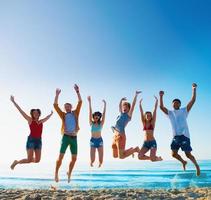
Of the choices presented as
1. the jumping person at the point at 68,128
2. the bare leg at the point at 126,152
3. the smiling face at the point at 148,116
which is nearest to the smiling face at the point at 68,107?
the jumping person at the point at 68,128

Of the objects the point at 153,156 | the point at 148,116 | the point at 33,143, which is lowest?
the point at 153,156

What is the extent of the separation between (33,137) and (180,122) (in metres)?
5.11

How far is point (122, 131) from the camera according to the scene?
13.7 meters

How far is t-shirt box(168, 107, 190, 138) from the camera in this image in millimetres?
12414

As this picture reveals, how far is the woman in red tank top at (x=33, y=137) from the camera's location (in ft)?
45.3

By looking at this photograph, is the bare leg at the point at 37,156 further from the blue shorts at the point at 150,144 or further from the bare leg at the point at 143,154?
the blue shorts at the point at 150,144

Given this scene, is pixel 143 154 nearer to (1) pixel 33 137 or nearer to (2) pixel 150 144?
(2) pixel 150 144

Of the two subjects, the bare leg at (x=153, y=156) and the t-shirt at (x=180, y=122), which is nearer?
the t-shirt at (x=180, y=122)

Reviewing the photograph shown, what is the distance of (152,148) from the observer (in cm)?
1367

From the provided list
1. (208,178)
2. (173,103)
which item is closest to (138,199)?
(173,103)

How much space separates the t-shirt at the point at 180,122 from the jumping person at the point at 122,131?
1671 mm

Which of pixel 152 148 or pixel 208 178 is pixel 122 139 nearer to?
pixel 152 148

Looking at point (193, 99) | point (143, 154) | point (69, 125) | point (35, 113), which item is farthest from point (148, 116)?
point (35, 113)

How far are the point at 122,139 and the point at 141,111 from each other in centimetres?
116
